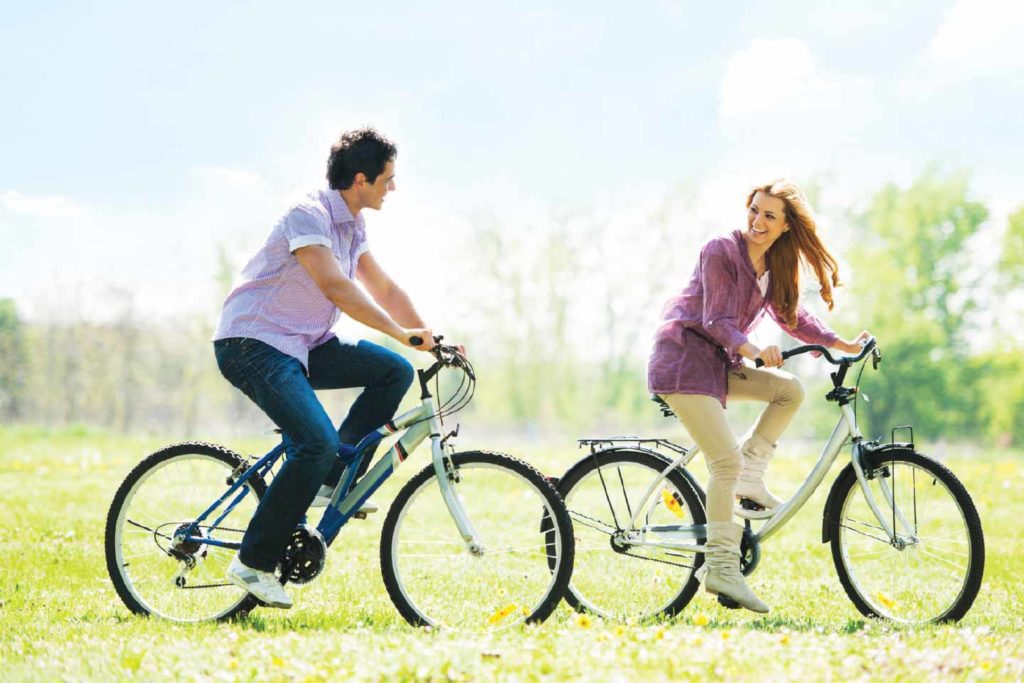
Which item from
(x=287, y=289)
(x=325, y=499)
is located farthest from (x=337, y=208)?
(x=325, y=499)

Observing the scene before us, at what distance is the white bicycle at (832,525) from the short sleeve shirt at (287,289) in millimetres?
1495

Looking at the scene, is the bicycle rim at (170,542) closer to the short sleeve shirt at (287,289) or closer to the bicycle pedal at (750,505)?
the short sleeve shirt at (287,289)

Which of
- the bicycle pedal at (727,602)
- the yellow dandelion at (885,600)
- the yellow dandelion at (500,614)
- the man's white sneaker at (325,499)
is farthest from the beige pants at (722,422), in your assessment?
the man's white sneaker at (325,499)

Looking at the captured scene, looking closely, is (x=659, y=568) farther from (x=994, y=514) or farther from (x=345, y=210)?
(x=994, y=514)

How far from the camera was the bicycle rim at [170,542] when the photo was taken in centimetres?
525

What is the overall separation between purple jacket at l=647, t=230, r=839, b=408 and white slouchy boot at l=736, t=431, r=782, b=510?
0.38 metres

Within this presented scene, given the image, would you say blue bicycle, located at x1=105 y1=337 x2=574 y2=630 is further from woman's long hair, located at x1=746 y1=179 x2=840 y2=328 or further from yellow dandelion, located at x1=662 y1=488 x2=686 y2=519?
woman's long hair, located at x1=746 y1=179 x2=840 y2=328

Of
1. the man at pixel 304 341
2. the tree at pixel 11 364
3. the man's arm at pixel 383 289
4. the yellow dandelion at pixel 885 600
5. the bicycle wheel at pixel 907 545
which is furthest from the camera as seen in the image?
the tree at pixel 11 364

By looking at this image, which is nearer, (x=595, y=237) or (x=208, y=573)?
(x=208, y=573)

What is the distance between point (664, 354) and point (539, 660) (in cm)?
189

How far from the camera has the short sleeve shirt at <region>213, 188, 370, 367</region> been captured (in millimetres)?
4758

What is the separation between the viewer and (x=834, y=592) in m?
6.49

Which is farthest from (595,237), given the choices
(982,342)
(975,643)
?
(975,643)

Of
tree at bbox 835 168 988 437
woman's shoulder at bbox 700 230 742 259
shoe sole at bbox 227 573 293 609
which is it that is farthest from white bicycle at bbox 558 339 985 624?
tree at bbox 835 168 988 437
